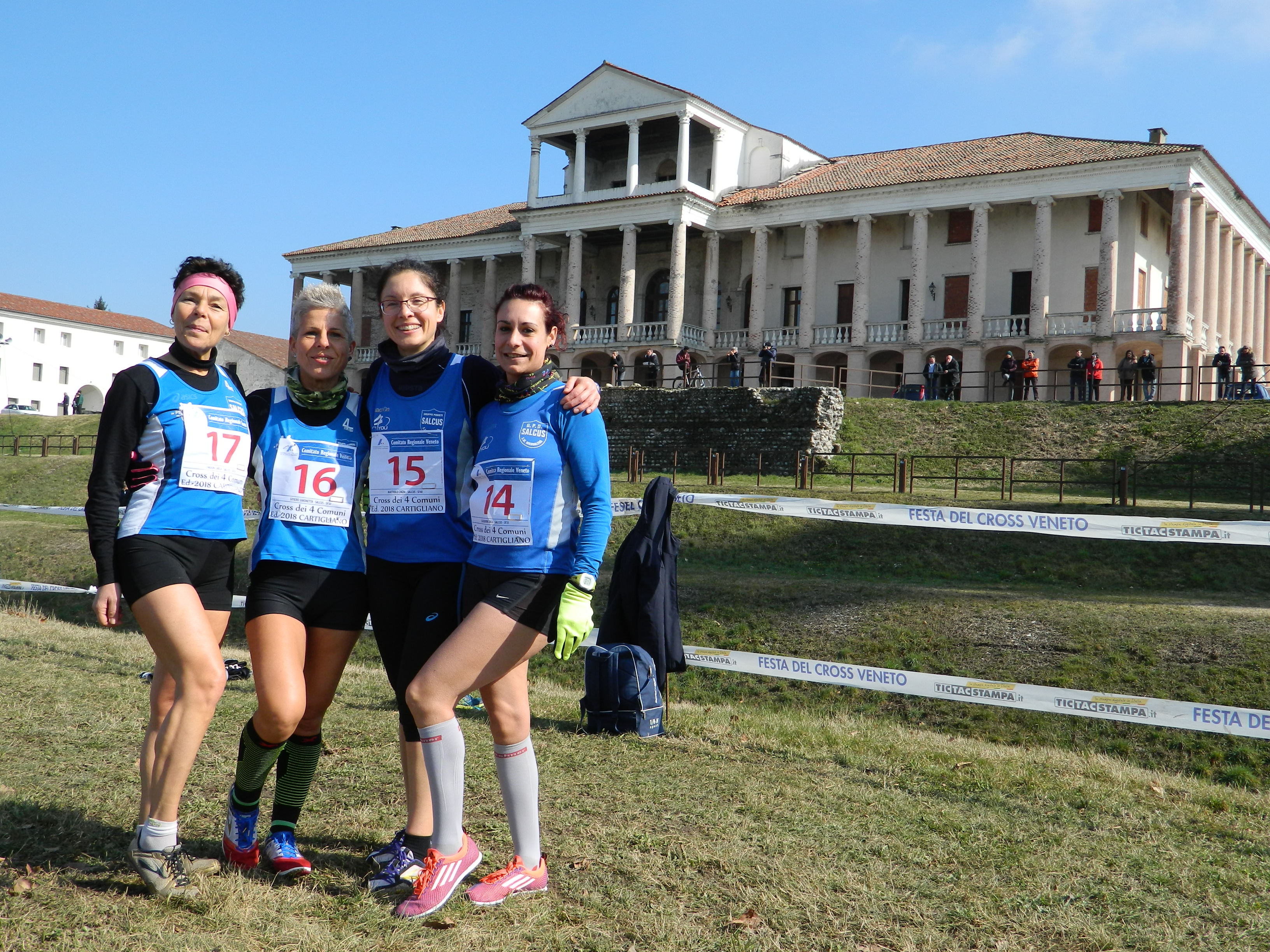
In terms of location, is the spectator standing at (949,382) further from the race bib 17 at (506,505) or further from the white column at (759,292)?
the race bib 17 at (506,505)

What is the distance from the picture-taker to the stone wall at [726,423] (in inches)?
1120

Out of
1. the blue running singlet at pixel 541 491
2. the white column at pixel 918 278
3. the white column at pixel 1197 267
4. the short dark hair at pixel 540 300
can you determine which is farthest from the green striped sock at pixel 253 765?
the white column at pixel 1197 267

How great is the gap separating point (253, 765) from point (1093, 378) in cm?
3069

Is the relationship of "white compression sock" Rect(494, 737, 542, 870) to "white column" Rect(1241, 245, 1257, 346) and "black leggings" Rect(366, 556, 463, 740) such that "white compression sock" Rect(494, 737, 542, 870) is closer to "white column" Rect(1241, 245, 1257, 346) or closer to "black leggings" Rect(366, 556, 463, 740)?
"black leggings" Rect(366, 556, 463, 740)

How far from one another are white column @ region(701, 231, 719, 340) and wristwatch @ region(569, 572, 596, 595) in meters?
40.9

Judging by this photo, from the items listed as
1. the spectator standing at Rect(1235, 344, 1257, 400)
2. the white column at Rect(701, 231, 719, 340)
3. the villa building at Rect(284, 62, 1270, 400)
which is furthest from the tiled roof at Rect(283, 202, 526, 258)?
the spectator standing at Rect(1235, 344, 1257, 400)

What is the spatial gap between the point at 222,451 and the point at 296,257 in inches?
2175

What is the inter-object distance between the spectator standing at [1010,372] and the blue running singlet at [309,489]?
105 feet

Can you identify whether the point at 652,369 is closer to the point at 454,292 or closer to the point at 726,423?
the point at 726,423

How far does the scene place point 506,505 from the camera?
3.76 metres

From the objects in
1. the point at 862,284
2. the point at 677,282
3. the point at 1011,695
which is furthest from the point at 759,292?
the point at 1011,695

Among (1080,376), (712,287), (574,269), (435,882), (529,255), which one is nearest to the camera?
(435,882)

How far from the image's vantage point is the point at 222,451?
389 centimetres

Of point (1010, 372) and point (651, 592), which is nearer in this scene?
point (651, 592)
